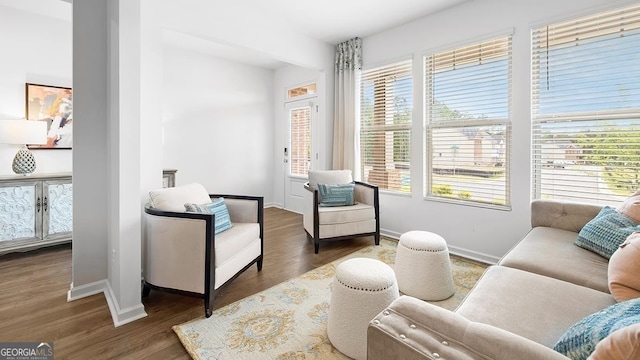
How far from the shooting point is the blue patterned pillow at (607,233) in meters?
1.71

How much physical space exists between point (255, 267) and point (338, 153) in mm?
2175

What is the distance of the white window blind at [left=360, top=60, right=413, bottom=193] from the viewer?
381 cm

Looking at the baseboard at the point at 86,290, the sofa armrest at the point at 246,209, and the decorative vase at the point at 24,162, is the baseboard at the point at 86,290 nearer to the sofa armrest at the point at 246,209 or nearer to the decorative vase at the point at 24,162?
the sofa armrest at the point at 246,209

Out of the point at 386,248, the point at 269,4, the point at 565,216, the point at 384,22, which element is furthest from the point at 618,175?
the point at 269,4

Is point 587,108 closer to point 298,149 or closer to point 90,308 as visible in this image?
point 298,149

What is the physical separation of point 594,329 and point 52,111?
198 inches

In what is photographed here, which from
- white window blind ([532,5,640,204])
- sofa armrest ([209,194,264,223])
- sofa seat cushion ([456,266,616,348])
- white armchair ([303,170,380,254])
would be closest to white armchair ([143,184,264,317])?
sofa armrest ([209,194,264,223])

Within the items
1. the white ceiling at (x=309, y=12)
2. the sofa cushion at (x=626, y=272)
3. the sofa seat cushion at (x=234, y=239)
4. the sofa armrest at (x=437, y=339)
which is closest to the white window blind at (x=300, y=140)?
the white ceiling at (x=309, y=12)

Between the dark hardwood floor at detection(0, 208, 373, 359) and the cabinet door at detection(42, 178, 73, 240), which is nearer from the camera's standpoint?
the dark hardwood floor at detection(0, 208, 373, 359)

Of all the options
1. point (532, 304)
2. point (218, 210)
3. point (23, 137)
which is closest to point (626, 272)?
point (532, 304)

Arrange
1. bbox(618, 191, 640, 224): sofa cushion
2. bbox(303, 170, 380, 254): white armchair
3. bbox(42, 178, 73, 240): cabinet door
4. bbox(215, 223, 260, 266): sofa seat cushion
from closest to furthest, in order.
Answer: bbox(618, 191, 640, 224): sofa cushion
bbox(215, 223, 260, 266): sofa seat cushion
bbox(42, 178, 73, 240): cabinet door
bbox(303, 170, 380, 254): white armchair

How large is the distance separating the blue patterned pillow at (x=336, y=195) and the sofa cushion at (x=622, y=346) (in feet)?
9.71

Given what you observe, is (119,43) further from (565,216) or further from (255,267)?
(565,216)

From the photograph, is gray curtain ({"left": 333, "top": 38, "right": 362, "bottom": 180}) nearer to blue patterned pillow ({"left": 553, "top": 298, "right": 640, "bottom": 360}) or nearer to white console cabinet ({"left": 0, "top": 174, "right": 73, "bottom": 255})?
white console cabinet ({"left": 0, "top": 174, "right": 73, "bottom": 255})
